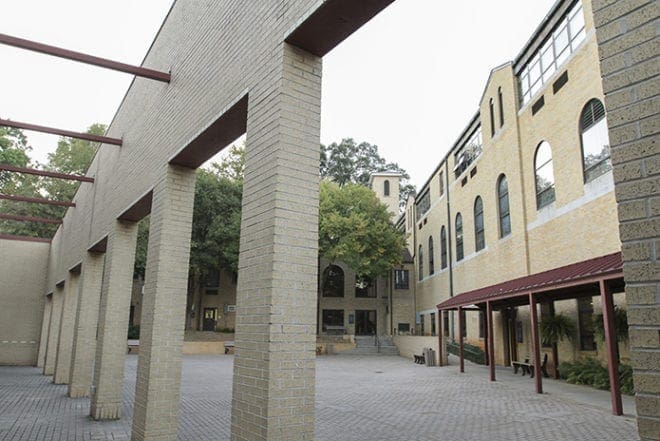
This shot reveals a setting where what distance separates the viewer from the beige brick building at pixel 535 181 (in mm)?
14891

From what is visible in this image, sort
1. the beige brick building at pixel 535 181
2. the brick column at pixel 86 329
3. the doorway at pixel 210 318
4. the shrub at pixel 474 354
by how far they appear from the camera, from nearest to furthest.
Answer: the brick column at pixel 86 329
the beige brick building at pixel 535 181
the shrub at pixel 474 354
the doorway at pixel 210 318

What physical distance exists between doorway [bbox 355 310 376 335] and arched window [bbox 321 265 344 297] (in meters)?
2.43

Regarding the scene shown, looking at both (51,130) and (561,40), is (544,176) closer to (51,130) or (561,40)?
(561,40)

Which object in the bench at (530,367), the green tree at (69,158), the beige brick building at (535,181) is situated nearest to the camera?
the beige brick building at (535,181)

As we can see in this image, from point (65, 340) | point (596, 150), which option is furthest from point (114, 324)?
point (596, 150)

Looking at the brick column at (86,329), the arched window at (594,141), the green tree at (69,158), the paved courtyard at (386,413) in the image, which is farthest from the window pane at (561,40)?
the green tree at (69,158)

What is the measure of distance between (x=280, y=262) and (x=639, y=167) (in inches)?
115

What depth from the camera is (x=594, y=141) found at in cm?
1484

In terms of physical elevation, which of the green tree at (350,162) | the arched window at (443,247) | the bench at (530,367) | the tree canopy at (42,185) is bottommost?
the bench at (530,367)

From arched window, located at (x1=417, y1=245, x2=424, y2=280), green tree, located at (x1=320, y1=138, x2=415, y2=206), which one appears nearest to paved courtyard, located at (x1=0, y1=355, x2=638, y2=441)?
arched window, located at (x1=417, y1=245, x2=424, y2=280)

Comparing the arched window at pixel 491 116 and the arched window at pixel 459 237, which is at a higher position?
the arched window at pixel 491 116

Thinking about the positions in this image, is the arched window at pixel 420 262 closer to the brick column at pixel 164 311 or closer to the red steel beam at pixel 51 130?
the red steel beam at pixel 51 130

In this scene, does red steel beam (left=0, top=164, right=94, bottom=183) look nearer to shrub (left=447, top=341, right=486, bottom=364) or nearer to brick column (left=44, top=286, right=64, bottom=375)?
brick column (left=44, top=286, right=64, bottom=375)

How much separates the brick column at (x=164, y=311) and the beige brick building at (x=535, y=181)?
11.8 metres
